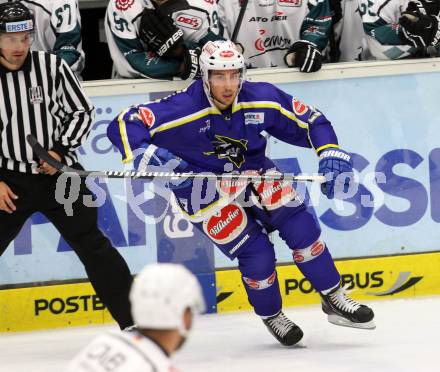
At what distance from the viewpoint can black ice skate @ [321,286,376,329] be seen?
4461 mm

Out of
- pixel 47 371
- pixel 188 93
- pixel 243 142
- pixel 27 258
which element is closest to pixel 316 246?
pixel 243 142

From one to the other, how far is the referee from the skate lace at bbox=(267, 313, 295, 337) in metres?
0.55

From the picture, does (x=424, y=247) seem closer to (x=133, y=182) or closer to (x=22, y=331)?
(x=133, y=182)

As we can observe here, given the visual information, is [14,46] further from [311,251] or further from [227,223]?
[311,251]

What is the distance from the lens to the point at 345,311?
4488mm

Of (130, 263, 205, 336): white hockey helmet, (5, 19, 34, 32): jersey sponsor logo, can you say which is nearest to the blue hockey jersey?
(5, 19, 34, 32): jersey sponsor logo

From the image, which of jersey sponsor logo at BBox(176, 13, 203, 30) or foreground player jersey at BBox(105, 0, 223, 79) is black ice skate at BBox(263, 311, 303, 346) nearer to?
foreground player jersey at BBox(105, 0, 223, 79)

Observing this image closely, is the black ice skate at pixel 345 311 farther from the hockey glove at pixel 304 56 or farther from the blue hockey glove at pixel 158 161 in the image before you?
the hockey glove at pixel 304 56

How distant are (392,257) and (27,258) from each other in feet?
5.34

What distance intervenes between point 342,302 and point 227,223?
1.76ft

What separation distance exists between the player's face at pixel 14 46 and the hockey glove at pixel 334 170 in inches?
46.2

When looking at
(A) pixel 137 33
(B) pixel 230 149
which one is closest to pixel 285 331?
(B) pixel 230 149

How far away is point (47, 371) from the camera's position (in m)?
4.30

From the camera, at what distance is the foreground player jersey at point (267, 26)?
548cm
